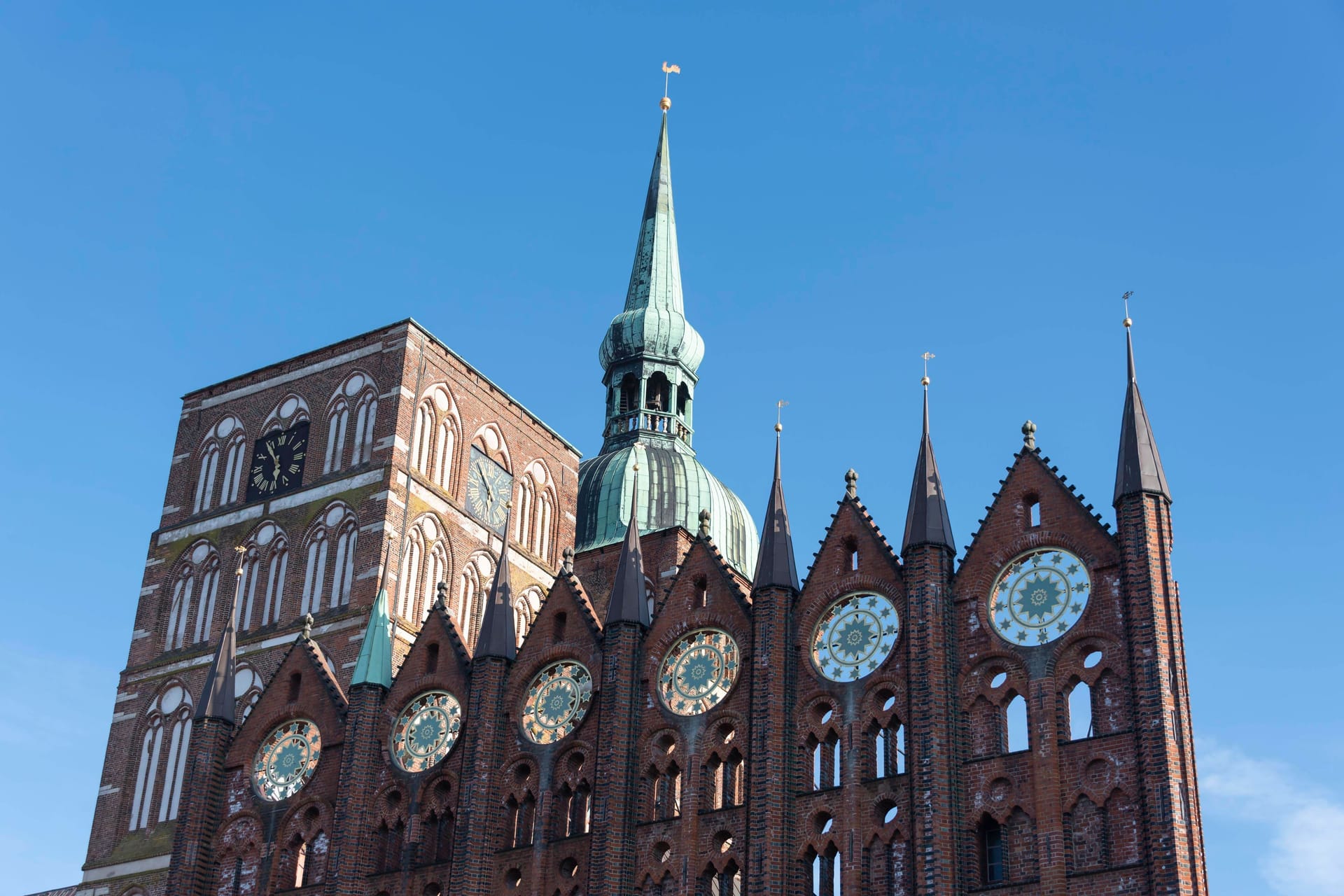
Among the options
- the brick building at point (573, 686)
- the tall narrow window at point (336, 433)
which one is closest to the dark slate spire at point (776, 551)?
the brick building at point (573, 686)

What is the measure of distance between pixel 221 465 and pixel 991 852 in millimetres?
31122

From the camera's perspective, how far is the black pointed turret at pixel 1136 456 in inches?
1560

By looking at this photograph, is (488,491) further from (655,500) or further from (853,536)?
(853,536)

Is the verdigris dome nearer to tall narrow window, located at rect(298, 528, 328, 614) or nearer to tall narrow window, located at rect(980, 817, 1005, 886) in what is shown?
tall narrow window, located at rect(298, 528, 328, 614)

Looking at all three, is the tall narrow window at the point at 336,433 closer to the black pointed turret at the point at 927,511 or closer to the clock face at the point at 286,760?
the clock face at the point at 286,760

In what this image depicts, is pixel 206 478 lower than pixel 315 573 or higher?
higher

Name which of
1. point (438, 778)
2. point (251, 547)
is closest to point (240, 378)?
point (251, 547)

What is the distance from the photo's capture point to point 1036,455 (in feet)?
137

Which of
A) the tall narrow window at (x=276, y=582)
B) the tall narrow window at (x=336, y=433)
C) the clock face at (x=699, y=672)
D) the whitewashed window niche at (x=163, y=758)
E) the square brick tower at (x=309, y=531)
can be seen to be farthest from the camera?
the tall narrow window at (x=336, y=433)

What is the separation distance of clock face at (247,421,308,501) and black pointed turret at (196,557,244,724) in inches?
293

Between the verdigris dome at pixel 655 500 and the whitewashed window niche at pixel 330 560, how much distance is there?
11.4m

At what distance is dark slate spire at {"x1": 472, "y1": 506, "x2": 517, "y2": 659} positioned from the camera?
4644 centimetres

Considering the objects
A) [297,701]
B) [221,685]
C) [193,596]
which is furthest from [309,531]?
[297,701]

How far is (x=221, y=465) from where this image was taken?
6075cm
